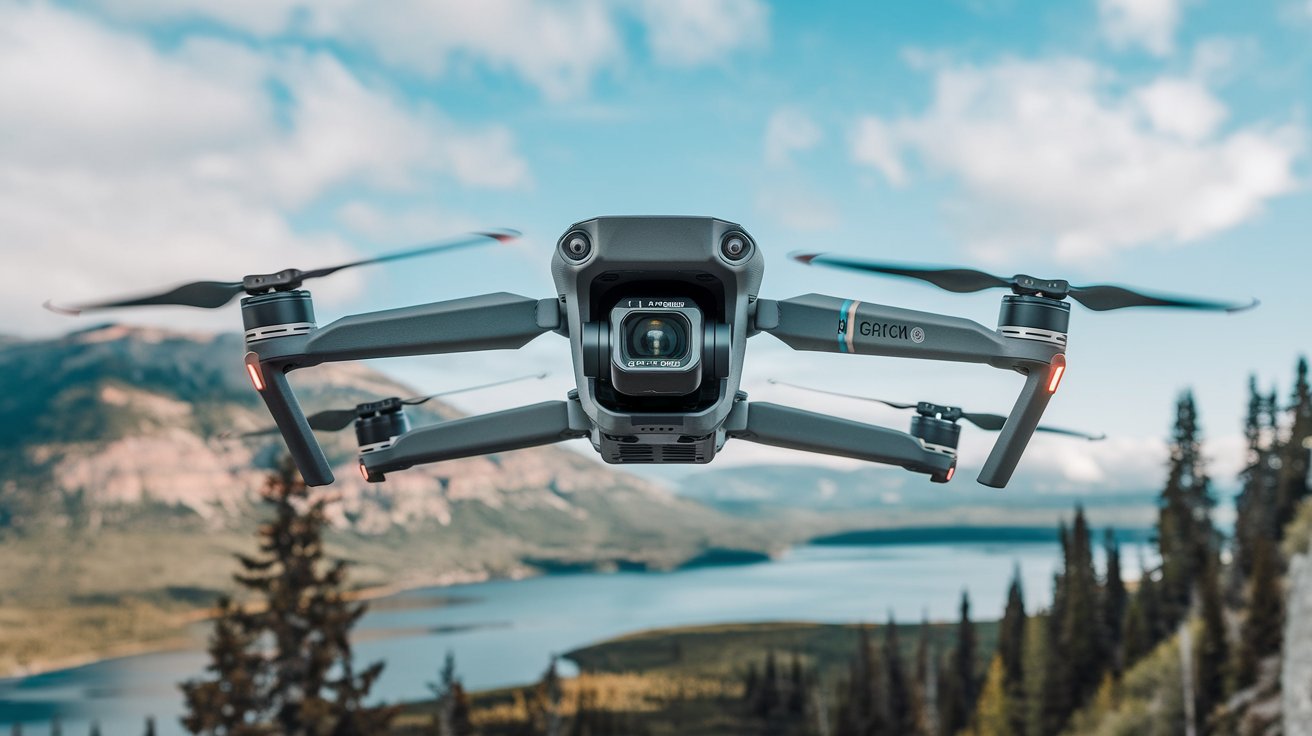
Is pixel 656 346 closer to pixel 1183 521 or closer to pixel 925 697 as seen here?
pixel 1183 521

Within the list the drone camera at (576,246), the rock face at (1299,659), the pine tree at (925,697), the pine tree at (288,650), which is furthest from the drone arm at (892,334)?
the pine tree at (925,697)

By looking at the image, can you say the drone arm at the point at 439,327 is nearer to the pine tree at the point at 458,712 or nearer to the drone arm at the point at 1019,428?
the drone arm at the point at 1019,428

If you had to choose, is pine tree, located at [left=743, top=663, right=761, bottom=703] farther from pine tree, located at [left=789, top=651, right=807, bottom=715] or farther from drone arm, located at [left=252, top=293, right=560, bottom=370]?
drone arm, located at [left=252, top=293, right=560, bottom=370]

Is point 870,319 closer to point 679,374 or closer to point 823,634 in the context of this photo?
point 679,374

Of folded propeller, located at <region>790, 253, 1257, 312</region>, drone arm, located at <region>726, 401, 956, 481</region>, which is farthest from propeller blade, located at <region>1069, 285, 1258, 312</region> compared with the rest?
drone arm, located at <region>726, 401, 956, 481</region>

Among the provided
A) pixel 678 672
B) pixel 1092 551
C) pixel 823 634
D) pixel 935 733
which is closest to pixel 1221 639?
pixel 1092 551
